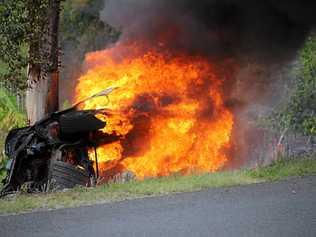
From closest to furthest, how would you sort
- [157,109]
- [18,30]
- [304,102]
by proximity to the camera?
1. [18,30]
2. [304,102]
3. [157,109]

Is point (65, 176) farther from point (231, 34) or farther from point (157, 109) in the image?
point (231, 34)

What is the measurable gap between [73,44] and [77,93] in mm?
8384

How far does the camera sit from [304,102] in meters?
12.0

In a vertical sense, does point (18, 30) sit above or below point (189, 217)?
above

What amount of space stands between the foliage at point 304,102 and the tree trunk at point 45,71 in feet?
19.4

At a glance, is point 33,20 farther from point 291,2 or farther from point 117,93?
point 291,2

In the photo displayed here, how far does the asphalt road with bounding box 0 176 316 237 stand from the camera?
17.1 ft

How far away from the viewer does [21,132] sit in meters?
10.9

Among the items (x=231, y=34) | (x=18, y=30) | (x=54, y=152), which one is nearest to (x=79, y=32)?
(x=231, y=34)

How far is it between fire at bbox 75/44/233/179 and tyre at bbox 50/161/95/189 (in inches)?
84.9

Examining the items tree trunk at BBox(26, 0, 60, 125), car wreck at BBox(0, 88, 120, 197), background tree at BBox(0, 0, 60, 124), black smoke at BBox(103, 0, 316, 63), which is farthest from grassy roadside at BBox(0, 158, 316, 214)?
black smoke at BBox(103, 0, 316, 63)

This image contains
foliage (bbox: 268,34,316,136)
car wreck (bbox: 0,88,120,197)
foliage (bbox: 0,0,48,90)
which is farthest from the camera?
foliage (bbox: 268,34,316,136)

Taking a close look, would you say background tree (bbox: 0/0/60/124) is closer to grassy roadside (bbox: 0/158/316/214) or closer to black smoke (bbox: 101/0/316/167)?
black smoke (bbox: 101/0/316/167)

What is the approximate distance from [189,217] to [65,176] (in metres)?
4.70
